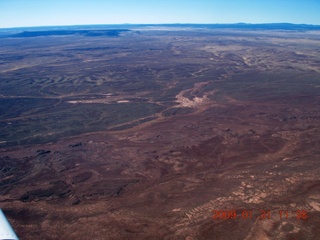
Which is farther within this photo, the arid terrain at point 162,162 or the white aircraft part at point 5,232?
the arid terrain at point 162,162

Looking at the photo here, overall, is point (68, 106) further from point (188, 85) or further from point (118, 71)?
point (118, 71)

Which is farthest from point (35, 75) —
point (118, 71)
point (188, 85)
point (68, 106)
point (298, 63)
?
point (298, 63)
